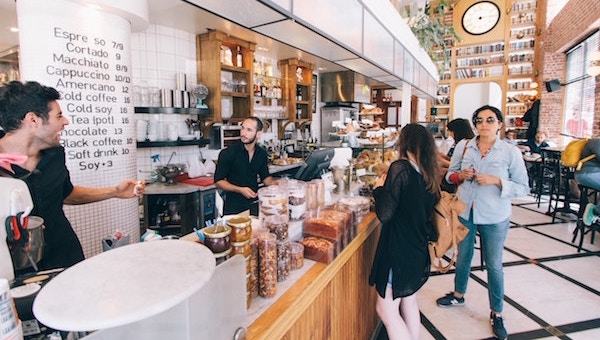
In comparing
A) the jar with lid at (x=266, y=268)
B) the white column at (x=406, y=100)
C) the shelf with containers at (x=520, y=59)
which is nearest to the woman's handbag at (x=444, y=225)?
the jar with lid at (x=266, y=268)

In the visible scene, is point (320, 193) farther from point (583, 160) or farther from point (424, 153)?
point (583, 160)

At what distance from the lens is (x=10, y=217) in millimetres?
859

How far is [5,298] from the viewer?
0.56 m

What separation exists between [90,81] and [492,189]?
10.3ft

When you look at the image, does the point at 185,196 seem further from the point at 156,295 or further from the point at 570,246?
the point at 570,246

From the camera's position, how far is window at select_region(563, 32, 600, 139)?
24.4ft

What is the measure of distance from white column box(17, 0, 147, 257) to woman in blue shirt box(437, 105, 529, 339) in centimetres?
279

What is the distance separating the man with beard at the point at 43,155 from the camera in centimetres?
154

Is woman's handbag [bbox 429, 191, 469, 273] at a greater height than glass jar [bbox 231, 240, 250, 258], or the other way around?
glass jar [bbox 231, 240, 250, 258]

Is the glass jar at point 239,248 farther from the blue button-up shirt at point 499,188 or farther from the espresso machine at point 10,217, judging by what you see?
the blue button-up shirt at point 499,188

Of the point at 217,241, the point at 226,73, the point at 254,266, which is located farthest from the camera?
the point at 226,73

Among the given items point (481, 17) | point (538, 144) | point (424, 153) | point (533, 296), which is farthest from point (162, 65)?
point (481, 17)

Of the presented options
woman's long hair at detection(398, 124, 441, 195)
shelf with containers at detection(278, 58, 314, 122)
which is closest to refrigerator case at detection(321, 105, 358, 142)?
shelf with containers at detection(278, 58, 314, 122)

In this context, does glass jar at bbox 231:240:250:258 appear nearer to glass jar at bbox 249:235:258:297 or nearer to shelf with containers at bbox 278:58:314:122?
glass jar at bbox 249:235:258:297
